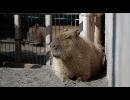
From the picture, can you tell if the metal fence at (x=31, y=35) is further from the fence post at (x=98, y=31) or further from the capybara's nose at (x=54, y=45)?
the capybara's nose at (x=54, y=45)

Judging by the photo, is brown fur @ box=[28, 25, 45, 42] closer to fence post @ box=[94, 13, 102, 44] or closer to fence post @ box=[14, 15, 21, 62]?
fence post @ box=[14, 15, 21, 62]

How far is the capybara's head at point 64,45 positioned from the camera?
4.33 m

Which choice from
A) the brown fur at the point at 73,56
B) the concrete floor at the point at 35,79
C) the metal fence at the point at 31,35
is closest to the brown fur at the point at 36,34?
the metal fence at the point at 31,35

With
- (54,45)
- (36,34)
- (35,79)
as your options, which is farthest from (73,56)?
(36,34)

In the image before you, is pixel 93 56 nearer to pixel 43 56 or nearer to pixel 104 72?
pixel 104 72

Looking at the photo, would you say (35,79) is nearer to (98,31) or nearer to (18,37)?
(98,31)

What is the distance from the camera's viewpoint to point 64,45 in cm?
438

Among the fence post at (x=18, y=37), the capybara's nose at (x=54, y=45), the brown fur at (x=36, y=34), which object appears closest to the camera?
the capybara's nose at (x=54, y=45)

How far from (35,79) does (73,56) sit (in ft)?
2.59
